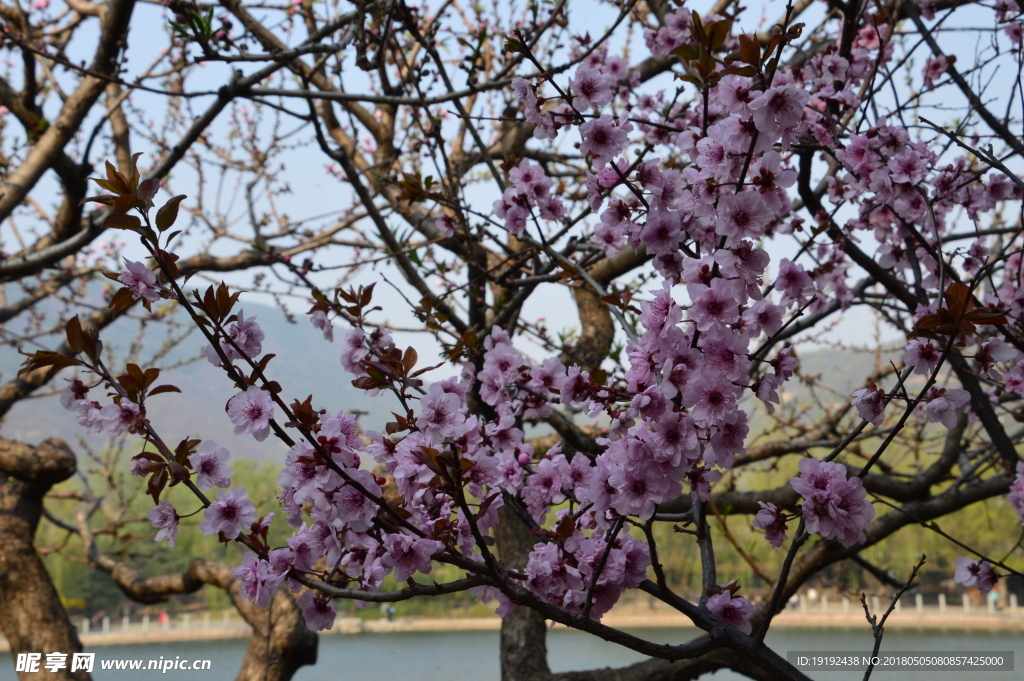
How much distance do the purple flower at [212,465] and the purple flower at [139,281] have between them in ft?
0.62

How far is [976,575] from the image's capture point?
4.99ft

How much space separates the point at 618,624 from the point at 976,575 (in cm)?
1239

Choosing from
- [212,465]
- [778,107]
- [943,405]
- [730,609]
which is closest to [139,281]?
[212,465]

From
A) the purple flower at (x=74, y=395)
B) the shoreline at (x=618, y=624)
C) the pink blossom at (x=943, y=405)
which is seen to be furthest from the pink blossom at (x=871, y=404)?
the shoreline at (x=618, y=624)


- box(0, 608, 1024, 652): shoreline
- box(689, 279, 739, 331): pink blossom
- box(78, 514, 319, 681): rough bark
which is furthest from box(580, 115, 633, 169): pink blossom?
box(0, 608, 1024, 652): shoreline

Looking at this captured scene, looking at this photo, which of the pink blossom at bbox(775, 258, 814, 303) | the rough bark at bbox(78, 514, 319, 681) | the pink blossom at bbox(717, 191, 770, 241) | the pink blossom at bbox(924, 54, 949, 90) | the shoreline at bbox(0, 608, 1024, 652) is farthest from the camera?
the shoreline at bbox(0, 608, 1024, 652)

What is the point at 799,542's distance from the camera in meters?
0.80

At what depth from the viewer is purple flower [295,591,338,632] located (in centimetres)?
94

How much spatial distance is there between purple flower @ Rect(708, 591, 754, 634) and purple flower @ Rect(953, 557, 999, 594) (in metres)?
0.90

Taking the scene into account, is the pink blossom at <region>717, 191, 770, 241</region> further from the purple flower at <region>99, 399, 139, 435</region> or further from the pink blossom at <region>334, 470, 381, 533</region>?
the purple flower at <region>99, 399, 139, 435</region>

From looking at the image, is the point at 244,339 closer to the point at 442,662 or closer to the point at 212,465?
the point at 212,465

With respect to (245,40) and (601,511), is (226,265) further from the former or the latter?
(601,511)

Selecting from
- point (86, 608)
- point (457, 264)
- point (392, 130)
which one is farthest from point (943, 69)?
point (86, 608)

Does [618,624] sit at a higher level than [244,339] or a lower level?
lower
